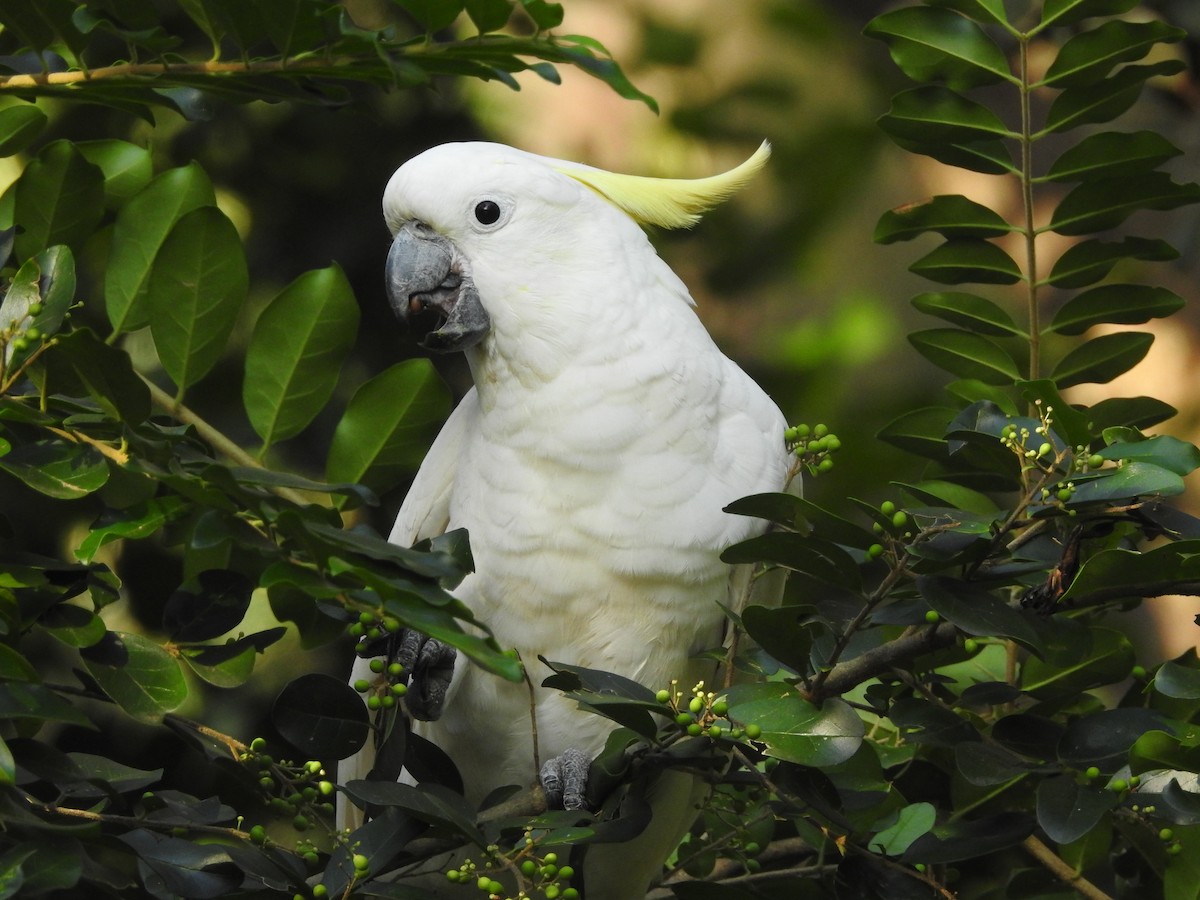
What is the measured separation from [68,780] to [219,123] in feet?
6.18

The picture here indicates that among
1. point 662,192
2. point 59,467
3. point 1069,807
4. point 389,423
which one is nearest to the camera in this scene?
point 59,467

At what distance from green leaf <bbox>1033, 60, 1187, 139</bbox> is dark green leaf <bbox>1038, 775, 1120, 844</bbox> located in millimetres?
648

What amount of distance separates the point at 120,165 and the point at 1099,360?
1036 mm

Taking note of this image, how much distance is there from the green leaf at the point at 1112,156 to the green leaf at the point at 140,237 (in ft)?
2.75

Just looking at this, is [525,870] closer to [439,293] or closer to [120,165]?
[439,293]

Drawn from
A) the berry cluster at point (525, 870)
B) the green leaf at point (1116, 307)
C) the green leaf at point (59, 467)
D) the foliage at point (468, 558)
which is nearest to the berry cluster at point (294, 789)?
the foliage at point (468, 558)

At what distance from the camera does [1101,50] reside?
1209 mm

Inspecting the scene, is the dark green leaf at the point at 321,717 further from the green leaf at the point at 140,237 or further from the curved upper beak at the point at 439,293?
the curved upper beak at the point at 439,293

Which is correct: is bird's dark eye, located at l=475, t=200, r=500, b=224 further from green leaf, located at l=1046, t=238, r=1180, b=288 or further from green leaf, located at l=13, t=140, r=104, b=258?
green leaf, located at l=1046, t=238, r=1180, b=288

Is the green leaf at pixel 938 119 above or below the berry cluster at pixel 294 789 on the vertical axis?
above

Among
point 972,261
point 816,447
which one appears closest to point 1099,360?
point 972,261

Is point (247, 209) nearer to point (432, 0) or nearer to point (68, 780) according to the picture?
point (432, 0)

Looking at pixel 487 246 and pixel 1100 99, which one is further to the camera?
pixel 487 246

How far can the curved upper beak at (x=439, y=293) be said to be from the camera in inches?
54.1
